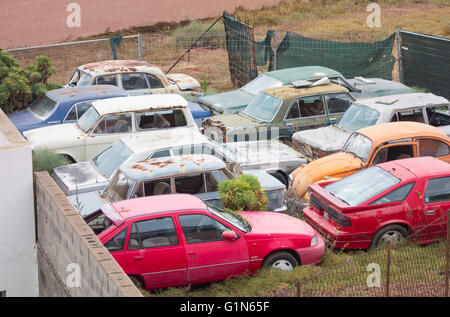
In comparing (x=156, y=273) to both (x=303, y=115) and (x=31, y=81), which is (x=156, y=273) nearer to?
(x=303, y=115)

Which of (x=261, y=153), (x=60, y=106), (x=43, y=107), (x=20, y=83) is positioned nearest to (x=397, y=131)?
(x=261, y=153)

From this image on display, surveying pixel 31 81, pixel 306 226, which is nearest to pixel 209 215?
pixel 306 226

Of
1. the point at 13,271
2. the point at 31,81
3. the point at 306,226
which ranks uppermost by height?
the point at 31,81

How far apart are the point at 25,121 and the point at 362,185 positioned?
7.68 metres

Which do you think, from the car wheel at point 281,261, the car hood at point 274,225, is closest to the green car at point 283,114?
the car hood at point 274,225

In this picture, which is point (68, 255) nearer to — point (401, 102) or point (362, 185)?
point (362, 185)

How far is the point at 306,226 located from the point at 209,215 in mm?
1491

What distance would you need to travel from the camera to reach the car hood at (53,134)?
13117 mm

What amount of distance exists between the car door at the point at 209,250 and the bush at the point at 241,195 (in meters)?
1.09

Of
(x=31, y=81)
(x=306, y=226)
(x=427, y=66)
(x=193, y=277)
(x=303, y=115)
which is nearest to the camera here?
(x=193, y=277)

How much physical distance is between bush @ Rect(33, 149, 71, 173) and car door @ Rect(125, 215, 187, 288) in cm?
384

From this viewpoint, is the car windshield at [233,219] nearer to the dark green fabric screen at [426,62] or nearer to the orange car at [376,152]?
the orange car at [376,152]
